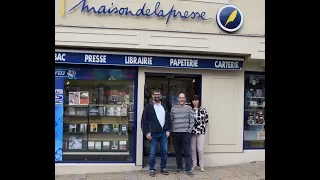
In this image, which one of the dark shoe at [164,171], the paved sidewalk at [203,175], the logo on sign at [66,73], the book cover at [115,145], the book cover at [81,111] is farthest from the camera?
the book cover at [115,145]

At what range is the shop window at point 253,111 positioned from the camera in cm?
828

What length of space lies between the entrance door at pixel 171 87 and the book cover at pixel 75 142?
1.58m

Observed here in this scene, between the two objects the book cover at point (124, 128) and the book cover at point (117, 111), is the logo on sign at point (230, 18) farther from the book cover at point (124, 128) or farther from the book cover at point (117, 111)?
the book cover at point (124, 128)

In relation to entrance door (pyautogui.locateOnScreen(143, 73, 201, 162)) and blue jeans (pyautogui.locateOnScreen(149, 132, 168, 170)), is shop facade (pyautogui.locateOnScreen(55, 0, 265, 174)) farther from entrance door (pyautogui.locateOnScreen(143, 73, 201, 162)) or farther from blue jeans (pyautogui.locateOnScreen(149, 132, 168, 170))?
blue jeans (pyautogui.locateOnScreen(149, 132, 168, 170))

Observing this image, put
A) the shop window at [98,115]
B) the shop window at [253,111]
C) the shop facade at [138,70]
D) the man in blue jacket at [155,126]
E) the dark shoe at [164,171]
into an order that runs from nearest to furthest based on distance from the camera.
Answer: the man in blue jacket at [155,126] < the dark shoe at [164,171] < the shop facade at [138,70] < the shop window at [98,115] < the shop window at [253,111]

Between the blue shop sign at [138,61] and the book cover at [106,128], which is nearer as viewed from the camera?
the blue shop sign at [138,61]

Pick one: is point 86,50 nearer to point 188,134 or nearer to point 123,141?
point 123,141

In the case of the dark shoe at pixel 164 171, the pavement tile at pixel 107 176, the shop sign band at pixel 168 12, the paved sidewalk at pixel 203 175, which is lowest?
the pavement tile at pixel 107 176

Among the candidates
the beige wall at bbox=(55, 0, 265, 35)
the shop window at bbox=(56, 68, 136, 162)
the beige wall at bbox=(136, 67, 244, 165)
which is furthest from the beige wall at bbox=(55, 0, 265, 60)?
the shop window at bbox=(56, 68, 136, 162)

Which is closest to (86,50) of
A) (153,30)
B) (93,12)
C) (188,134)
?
(93,12)

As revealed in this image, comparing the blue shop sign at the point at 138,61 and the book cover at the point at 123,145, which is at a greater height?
the blue shop sign at the point at 138,61

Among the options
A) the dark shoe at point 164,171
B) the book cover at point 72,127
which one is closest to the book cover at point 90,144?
the book cover at point 72,127

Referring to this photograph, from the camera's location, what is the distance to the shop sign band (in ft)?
23.5

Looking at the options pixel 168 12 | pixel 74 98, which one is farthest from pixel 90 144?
pixel 168 12
